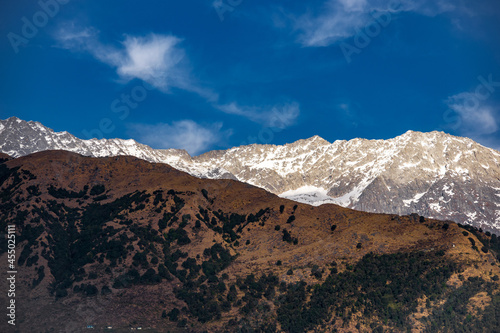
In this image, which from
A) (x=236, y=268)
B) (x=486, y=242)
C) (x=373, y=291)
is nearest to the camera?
(x=373, y=291)

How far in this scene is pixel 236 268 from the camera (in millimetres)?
174250

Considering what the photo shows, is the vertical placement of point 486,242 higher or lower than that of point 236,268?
higher

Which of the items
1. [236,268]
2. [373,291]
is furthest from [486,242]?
[236,268]

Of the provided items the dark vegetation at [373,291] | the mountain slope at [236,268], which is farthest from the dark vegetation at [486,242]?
the dark vegetation at [373,291]

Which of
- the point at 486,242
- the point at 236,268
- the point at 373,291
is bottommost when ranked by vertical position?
the point at 373,291

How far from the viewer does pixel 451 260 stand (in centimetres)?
16050

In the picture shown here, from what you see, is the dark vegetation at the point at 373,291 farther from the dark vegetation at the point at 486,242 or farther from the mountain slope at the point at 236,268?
the dark vegetation at the point at 486,242

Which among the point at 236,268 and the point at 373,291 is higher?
the point at 236,268

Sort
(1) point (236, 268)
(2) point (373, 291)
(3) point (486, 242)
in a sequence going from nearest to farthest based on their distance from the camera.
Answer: (2) point (373, 291) → (3) point (486, 242) → (1) point (236, 268)

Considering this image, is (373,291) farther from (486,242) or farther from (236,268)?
(236,268)

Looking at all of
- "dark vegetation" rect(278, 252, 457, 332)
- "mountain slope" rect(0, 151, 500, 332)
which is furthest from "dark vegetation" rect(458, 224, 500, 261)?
"dark vegetation" rect(278, 252, 457, 332)

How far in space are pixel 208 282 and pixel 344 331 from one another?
42932mm

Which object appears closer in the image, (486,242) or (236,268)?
(486,242)

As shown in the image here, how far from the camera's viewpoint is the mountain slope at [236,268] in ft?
500
